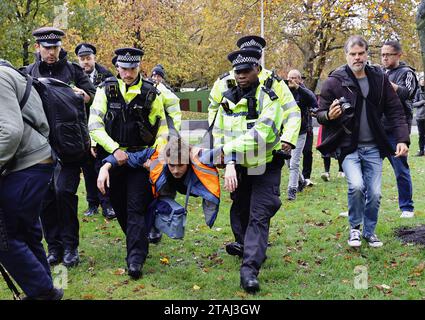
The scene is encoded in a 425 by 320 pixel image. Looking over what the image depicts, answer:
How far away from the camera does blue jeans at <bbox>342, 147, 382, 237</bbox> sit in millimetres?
5748

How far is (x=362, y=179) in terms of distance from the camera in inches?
228

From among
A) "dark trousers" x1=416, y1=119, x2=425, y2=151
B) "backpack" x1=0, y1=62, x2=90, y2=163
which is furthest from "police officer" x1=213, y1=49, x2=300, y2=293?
"dark trousers" x1=416, y1=119, x2=425, y2=151

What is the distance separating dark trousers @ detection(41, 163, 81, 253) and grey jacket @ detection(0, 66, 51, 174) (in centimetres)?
152

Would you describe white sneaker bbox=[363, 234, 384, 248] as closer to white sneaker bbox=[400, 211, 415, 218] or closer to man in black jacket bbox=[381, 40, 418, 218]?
man in black jacket bbox=[381, 40, 418, 218]

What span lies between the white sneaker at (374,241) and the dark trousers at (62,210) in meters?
3.25

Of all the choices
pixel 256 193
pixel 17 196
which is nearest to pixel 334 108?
pixel 256 193

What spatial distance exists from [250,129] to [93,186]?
402cm

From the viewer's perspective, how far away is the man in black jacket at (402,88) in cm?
687

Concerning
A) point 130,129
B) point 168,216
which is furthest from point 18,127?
point 168,216

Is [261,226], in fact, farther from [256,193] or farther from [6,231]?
[6,231]


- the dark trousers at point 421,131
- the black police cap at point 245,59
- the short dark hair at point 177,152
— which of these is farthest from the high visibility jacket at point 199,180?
the dark trousers at point 421,131

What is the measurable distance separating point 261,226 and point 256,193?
0.33 meters

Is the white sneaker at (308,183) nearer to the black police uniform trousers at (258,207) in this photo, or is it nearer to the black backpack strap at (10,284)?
the black police uniform trousers at (258,207)

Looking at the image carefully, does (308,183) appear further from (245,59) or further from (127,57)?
(127,57)
